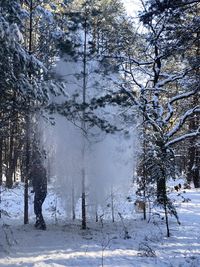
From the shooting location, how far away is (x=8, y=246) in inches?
454

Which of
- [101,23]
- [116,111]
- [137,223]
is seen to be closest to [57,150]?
[116,111]

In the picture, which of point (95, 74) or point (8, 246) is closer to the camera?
point (8, 246)

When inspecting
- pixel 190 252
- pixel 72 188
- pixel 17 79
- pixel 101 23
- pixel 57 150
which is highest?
pixel 101 23

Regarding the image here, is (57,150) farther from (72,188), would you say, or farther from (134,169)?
(134,169)

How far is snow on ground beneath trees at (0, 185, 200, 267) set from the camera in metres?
10.7

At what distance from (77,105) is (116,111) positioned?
7.13ft

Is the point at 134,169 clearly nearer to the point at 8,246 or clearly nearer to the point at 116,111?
the point at 116,111

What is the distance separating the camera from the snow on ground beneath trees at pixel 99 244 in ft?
35.0

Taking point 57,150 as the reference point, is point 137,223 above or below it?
below

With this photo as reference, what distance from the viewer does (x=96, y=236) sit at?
Result: 46.4ft

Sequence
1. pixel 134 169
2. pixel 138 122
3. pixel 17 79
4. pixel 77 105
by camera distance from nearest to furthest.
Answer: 1. pixel 17 79
2. pixel 77 105
3. pixel 134 169
4. pixel 138 122

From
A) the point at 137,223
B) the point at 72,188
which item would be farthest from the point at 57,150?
the point at 137,223

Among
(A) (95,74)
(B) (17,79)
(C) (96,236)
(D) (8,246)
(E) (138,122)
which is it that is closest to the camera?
(B) (17,79)

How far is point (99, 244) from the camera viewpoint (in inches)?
505
